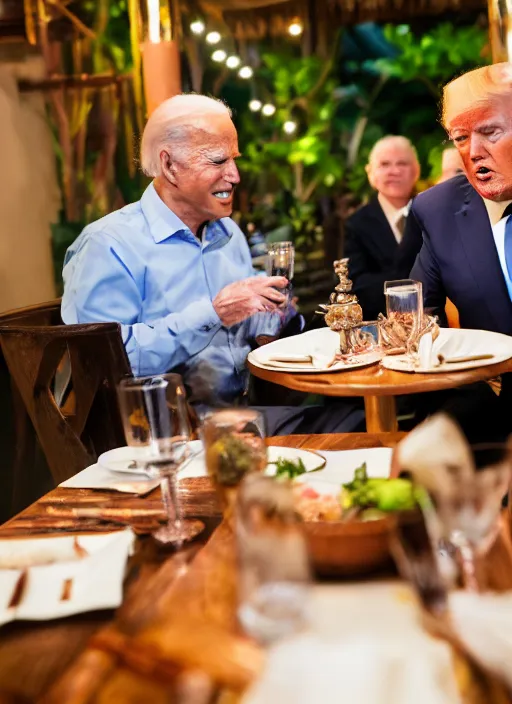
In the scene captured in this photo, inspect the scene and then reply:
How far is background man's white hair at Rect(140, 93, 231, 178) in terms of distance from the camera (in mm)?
3252

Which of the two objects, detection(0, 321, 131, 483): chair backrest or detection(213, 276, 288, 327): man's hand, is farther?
detection(213, 276, 288, 327): man's hand

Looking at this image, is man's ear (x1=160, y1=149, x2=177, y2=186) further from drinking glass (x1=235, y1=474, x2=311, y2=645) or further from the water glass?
drinking glass (x1=235, y1=474, x2=311, y2=645)

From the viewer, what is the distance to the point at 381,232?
4820 mm

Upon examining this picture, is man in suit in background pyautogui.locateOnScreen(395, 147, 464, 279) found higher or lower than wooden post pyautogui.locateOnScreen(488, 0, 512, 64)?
lower

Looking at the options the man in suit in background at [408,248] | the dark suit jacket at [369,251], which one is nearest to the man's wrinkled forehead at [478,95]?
the man in suit in background at [408,248]

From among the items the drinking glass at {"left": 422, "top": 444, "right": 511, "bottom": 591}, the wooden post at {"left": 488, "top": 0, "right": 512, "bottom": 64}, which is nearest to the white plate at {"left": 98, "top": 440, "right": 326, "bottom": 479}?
the drinking glass at {"left": 422, "top": 444, "right": 511, "bottom": 591}

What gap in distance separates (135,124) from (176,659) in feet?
12.7

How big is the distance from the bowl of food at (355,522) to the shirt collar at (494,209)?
2314 millimetres

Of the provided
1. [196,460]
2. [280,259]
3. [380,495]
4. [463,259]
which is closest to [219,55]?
[463,259]

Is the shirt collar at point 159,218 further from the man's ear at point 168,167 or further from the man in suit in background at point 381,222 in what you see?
the man in suit in background at point 381,222

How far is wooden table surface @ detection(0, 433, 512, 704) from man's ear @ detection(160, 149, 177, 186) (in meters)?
2.08

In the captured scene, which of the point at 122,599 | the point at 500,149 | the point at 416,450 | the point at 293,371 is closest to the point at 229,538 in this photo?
the point at 122,599

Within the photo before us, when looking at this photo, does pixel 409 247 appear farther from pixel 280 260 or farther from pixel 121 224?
pixel 121 224

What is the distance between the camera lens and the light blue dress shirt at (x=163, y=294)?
9.90ft
